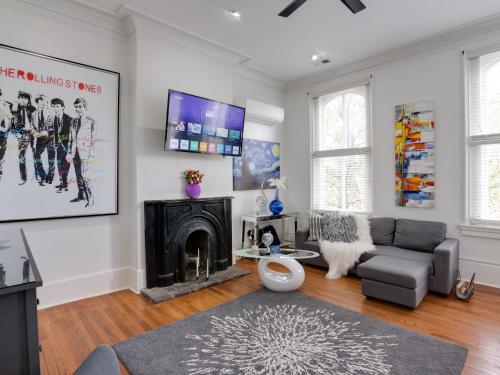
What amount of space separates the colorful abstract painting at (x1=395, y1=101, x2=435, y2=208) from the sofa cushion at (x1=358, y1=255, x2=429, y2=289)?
111cm

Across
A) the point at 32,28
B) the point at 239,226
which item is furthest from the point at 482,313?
the point at 32,28

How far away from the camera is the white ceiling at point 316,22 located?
3.01m

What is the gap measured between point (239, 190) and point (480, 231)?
3.23 m

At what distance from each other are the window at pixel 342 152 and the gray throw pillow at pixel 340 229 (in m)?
0.60

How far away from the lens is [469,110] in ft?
11.7

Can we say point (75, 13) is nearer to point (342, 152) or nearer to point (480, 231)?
point (342, 152)

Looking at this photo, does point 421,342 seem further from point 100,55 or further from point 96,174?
point 100,55

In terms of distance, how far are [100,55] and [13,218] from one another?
6.30ft

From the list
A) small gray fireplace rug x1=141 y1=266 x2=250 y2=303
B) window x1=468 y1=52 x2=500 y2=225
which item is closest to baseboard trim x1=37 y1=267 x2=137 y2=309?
small gray fireplace rug x1=141 y1=266 x2=250 y2=303

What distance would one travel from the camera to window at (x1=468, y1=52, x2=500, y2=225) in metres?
3.41

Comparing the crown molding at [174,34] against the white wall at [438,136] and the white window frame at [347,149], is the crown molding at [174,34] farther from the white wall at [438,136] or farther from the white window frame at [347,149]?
the white wall at [438,136]

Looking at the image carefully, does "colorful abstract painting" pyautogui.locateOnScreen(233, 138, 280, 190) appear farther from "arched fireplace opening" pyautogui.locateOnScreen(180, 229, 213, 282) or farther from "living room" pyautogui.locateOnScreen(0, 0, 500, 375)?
"arched fireplace opening" pyautogui.locateOnScreen(180, 229, 213, 282)

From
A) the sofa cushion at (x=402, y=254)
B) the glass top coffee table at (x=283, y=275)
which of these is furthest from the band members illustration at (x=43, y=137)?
the sofa cushion at (x=402, y=254)

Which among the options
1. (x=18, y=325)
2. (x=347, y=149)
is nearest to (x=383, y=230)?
(x=347, y=149)
